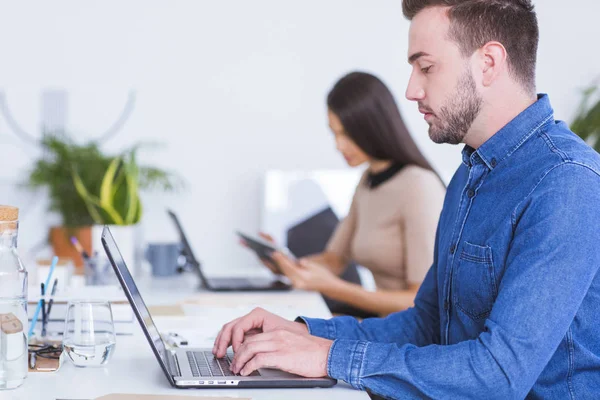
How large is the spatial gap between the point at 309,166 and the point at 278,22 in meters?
0.72

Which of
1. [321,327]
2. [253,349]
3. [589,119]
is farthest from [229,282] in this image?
[589,119]

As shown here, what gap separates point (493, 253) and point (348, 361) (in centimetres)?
29

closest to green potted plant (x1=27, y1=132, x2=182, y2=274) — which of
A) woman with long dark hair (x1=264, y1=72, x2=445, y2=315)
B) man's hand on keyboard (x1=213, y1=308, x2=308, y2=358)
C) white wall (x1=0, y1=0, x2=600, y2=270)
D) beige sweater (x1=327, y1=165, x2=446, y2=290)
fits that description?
white wall (x1=0, y1=0, x2=600, y2=270)

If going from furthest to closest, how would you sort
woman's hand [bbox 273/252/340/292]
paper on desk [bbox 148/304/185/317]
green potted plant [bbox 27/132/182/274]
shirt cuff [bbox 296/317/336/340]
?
green potted plant [bbox 27/132/182/274]
woman's hand [bbox 273/252/340/292]
paper on desk [bbox 148/304/185/317]
shirt cuff [bbox 296/317/336/340]

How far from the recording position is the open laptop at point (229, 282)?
2412mm

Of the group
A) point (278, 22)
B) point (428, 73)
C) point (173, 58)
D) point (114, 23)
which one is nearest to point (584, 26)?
point (278, 22)

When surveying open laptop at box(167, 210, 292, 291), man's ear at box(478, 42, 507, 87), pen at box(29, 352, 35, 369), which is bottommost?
open laptop at box(167, 210, 292, 291)

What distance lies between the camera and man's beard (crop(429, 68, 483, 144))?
132cm

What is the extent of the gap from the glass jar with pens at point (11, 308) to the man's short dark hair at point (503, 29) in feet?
2.64

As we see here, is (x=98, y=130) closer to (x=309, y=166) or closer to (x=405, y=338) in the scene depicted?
(x=309, y=166)

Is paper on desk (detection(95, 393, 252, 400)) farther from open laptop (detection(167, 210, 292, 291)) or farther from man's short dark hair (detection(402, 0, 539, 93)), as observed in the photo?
open laptop (detection(167, 210, 292, 291))

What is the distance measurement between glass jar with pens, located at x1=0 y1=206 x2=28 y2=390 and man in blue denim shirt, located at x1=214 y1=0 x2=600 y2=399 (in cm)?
35

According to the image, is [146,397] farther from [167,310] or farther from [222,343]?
[167,310]

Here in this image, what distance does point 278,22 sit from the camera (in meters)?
3.74
